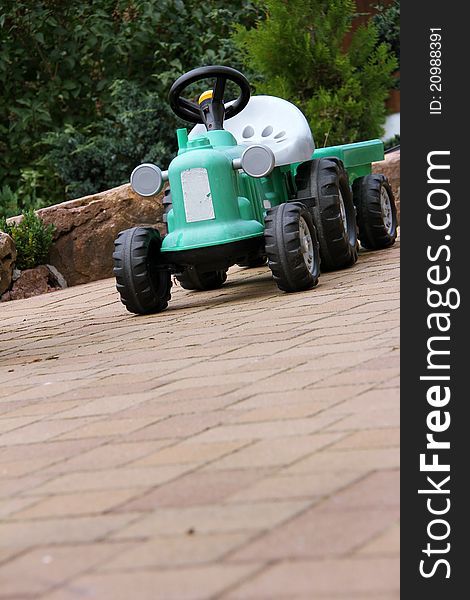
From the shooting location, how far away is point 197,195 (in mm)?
6051

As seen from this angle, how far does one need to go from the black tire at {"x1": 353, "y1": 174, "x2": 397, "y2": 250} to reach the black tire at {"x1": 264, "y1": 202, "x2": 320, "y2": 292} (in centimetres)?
130

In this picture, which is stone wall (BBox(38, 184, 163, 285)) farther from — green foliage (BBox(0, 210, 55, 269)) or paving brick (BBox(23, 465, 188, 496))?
paving brick (BBox(23, 465, 188, 496))

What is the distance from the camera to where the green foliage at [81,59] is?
1085 cm

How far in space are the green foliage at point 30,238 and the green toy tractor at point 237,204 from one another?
197 cm

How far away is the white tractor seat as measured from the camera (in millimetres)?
6516

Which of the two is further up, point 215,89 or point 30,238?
point 215,89

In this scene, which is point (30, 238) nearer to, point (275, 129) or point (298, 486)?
point (275, 129)

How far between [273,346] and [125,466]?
5.17ft

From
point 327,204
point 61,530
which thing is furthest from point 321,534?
point 327,204

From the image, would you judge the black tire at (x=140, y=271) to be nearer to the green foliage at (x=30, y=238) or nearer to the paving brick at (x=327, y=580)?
the green foliage at (x=30, y=238)

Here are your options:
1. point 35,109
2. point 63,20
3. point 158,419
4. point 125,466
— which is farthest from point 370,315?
point 63,20

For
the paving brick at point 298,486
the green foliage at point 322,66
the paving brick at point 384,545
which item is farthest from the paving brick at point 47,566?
the green foliage at point 322,66

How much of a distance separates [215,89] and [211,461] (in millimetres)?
3847

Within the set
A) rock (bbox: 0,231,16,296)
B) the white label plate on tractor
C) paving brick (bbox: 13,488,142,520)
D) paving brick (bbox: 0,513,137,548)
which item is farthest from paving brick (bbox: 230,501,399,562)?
rock (bbox: 0,231,16,296)
